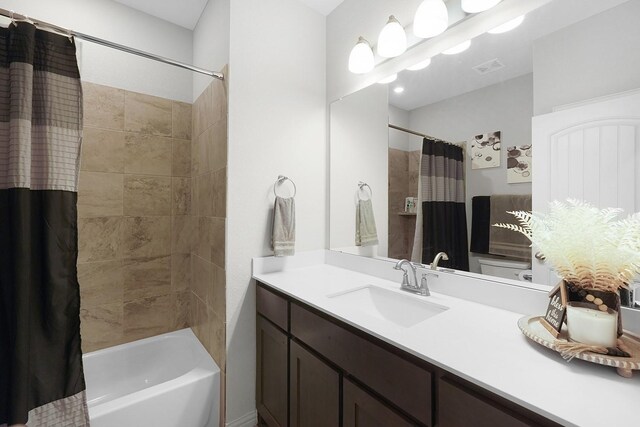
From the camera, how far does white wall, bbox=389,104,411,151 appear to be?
1.59m

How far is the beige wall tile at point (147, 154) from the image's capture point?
1984mm

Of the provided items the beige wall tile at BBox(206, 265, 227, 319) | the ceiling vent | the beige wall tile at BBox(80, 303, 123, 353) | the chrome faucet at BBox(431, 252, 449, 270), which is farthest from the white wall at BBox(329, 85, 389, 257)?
the beige wall tile at BBox(80, 303, 123, 353)

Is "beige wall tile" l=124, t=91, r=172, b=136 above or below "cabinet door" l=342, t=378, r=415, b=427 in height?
above

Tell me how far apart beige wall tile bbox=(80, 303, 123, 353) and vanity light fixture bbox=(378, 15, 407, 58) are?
233 centimetres

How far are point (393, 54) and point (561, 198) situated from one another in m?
1.05

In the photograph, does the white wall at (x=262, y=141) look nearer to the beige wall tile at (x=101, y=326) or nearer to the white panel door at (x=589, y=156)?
the beige wall tile at (x=101, y=326)

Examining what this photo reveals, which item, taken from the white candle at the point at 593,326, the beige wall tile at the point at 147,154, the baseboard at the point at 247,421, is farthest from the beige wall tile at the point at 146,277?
the white candle at the point at 593,326

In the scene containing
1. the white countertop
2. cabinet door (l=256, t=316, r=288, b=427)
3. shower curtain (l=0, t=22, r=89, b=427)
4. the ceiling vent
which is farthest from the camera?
cabinet door (l=256, t=316, r=288, b=427)

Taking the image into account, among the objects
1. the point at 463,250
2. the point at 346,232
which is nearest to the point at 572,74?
the point at 463,250

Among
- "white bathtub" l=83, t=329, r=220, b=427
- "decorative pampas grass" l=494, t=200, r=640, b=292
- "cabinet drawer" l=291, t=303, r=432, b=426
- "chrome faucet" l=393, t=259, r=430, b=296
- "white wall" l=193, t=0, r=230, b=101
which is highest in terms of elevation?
"white wall" l=193, t=0, r=230, b=101

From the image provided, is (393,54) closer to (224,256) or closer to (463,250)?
(463,250)

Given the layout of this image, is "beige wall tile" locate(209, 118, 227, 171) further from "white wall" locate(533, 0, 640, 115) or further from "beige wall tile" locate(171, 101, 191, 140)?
"white wall" locate(533, 0, 640, 115)

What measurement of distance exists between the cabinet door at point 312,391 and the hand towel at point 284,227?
56cm

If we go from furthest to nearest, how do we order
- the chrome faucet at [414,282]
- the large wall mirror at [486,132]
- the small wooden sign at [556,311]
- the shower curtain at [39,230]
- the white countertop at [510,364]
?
the chrome faucet at [414,282], the shower curtain at [39,230], the large wall mirror at [486,132], the small wooden sign at [556,311], the white countertop at [510,364]
